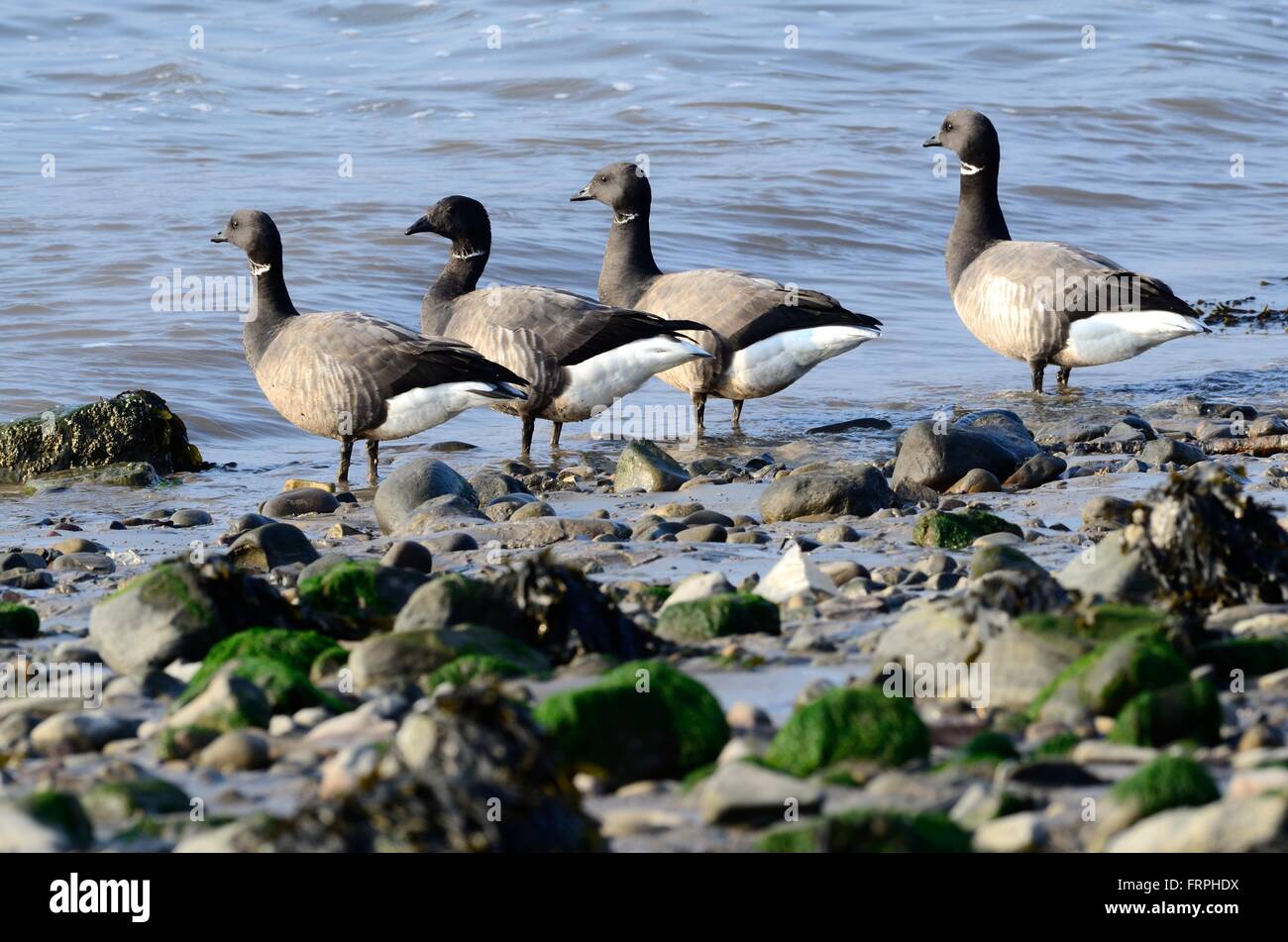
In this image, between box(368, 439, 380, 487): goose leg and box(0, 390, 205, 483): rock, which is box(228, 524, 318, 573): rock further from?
box(0, 390, 205, 483): rock

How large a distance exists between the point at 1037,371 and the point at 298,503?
6397 millimetres

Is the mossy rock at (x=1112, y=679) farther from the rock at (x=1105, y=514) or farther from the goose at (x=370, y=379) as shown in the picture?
the goose at (x=370, y=379)

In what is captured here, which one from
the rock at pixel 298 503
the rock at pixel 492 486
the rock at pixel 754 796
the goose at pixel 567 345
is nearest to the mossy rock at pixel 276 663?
the rock at pixel 754 796

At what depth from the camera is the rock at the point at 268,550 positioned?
7352 millimetres

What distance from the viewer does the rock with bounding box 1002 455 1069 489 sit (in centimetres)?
911

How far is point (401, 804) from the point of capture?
338 centimetres

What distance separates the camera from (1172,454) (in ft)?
31.4

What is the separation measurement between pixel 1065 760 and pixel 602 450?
8084mm

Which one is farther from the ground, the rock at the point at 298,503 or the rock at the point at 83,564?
the rock at the point at 298,503

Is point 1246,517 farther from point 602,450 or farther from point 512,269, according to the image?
point 512,269

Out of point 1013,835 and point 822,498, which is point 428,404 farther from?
point 1013,835

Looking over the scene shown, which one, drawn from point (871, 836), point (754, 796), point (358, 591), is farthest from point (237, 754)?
point (358, 591)

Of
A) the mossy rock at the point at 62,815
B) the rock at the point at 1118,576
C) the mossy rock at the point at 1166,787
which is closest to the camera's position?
the mossy rock at the point at 1166,787

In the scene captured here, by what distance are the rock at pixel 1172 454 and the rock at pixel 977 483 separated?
1.25m
